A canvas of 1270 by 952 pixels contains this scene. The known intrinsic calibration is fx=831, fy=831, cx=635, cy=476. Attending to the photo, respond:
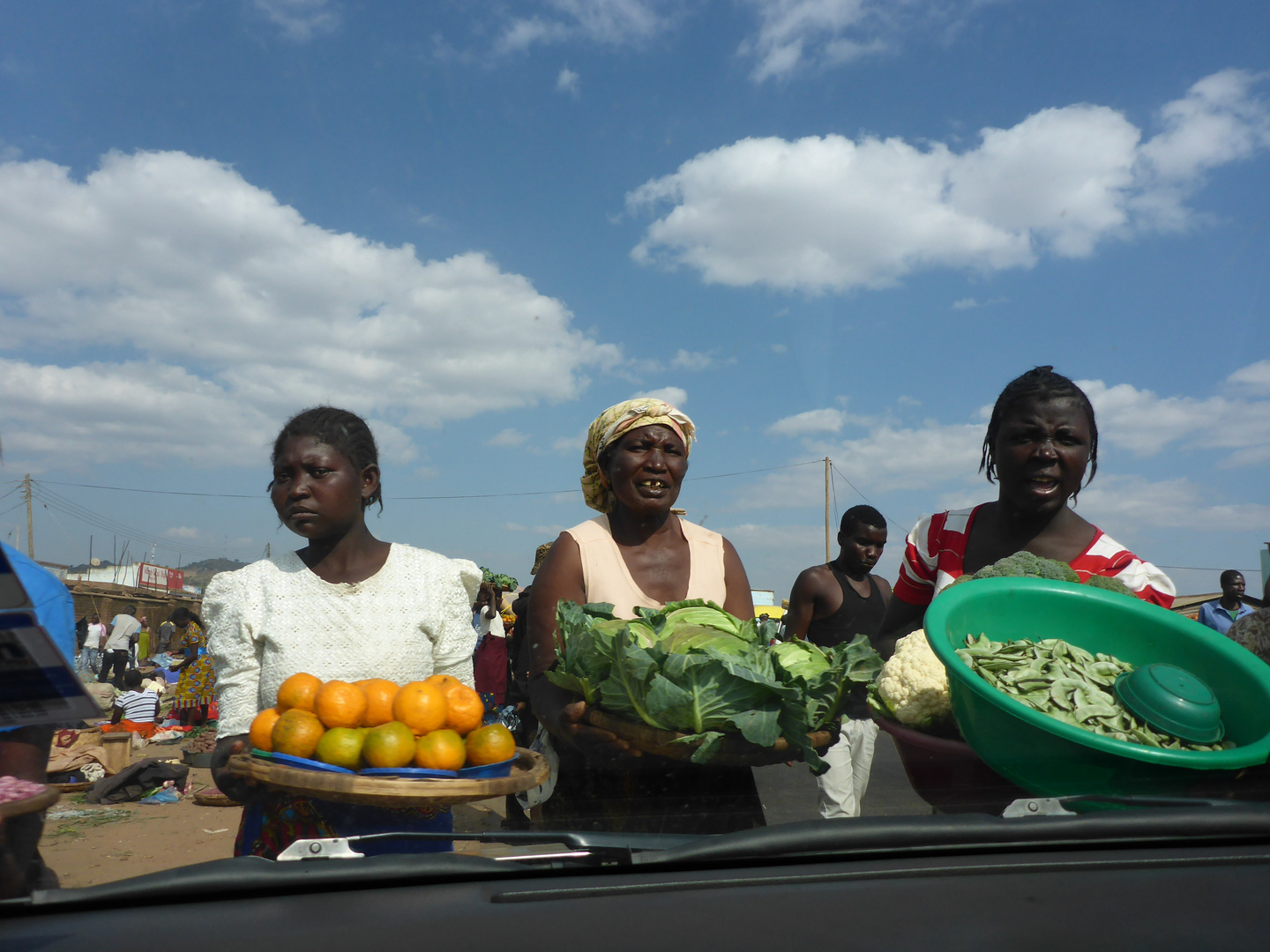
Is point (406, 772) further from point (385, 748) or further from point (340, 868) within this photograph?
point (340, 868)

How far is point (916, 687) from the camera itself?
1955 millimetres

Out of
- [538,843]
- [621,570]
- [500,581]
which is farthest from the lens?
[500,581]

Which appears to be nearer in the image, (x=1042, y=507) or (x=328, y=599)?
(x=1042, y=507)

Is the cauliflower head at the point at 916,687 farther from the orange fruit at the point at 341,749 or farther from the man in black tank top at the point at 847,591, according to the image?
the man in black tank top at the point at 847,591

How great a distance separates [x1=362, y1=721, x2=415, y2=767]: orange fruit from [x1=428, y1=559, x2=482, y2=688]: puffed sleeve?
2.26 ft

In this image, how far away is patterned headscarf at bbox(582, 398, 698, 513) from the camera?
2916 mm

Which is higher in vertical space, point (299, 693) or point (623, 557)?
point (623, 557)

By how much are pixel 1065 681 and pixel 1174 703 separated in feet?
0.66

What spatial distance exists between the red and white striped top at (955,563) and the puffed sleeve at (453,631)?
1.41 meters

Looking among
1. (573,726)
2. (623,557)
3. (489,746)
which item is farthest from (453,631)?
(489,746)

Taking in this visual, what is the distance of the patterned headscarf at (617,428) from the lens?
2916mm

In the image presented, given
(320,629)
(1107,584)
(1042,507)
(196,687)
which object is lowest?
(196,687)

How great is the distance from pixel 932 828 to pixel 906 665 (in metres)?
0.53

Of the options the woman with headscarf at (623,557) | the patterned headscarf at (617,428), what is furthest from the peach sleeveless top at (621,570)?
the patterned headscarf at (617,428)
